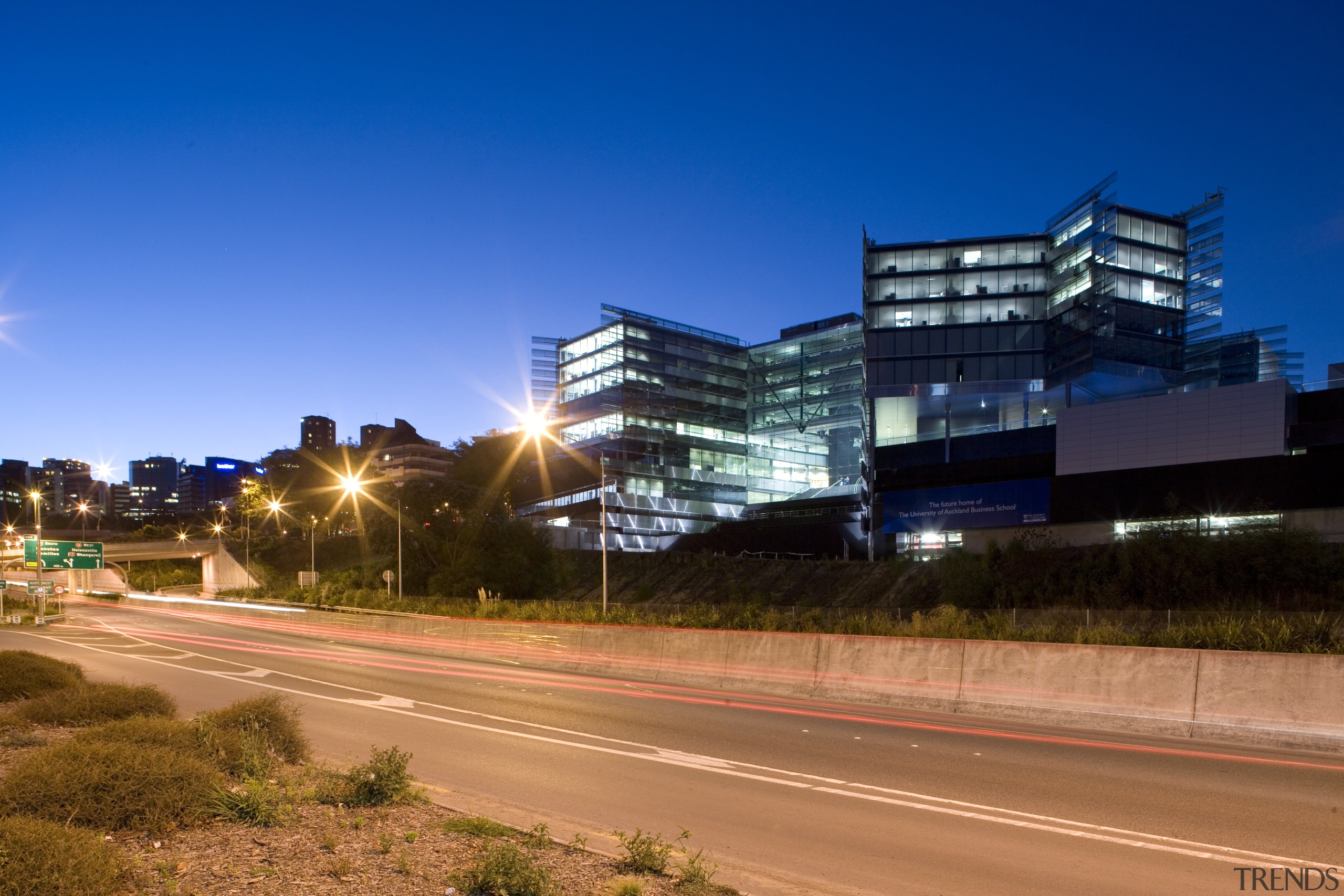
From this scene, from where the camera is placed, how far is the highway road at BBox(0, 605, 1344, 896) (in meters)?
Result: 7.54

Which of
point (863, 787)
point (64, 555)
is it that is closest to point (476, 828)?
point (863, 787)

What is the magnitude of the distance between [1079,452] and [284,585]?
57.2 meters

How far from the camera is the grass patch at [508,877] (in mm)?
5801

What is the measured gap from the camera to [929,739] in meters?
13.4

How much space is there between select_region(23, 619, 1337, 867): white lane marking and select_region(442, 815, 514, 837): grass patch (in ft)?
13.1

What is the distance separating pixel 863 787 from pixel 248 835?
6.49m

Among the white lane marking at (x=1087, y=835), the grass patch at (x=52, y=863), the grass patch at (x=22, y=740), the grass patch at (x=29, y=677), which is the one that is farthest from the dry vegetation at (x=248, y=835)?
the grass patch at (x=29, y=677)

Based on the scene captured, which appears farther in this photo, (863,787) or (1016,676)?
Result: (1016,676)

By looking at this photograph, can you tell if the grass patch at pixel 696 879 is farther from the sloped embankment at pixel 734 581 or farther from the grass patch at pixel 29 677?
the sloped embankment at pixel 734 581

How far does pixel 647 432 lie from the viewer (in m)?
107

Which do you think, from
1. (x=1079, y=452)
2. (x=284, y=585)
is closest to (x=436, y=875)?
(x=1079, y=452)

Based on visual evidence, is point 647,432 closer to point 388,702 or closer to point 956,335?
point 956,335

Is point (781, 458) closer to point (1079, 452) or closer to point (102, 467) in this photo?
point (1079, 452)

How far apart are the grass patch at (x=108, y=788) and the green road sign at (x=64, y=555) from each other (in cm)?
4329
